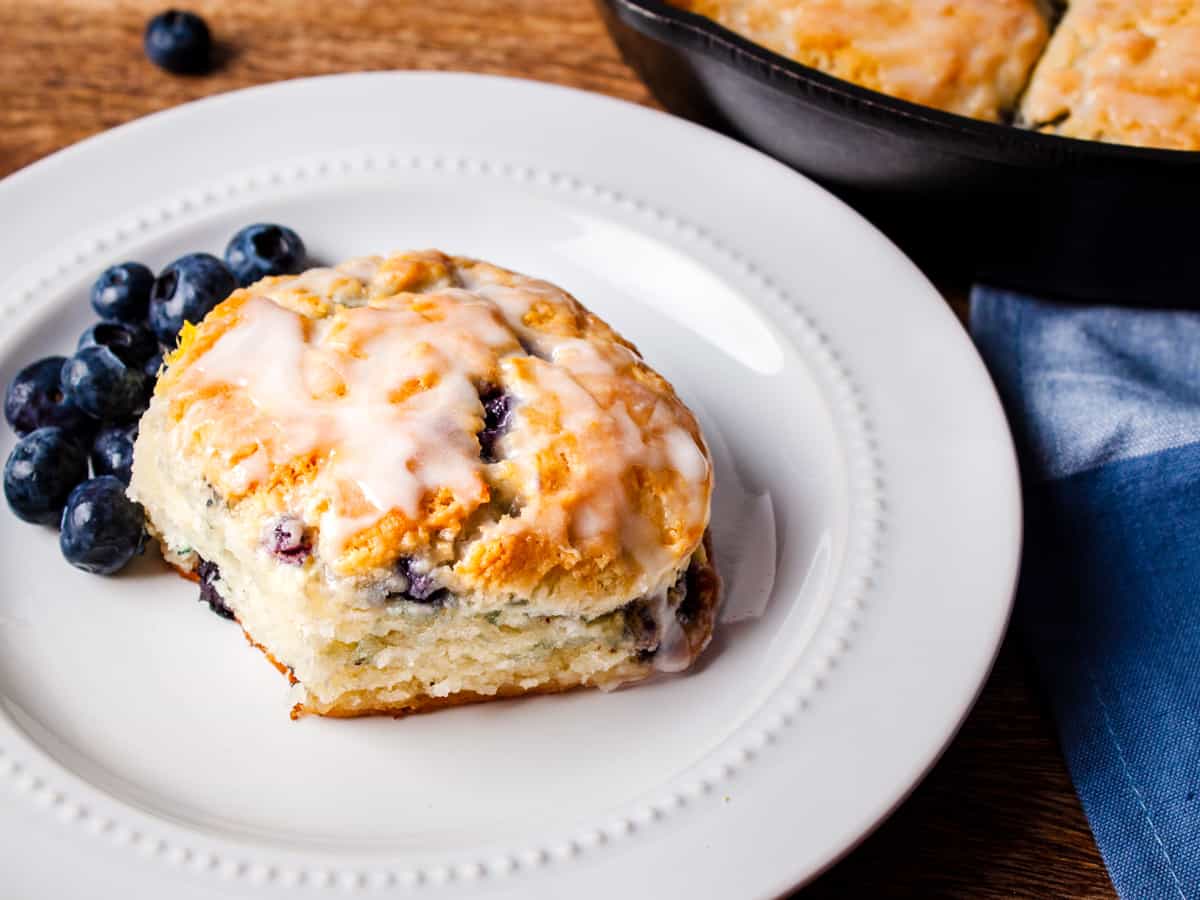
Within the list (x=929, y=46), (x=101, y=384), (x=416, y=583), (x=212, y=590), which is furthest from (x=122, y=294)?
(x=929, y=46)

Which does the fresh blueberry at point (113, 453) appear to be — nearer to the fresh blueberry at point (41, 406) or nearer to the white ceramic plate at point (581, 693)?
the fresh blueberry at point (41, 406)

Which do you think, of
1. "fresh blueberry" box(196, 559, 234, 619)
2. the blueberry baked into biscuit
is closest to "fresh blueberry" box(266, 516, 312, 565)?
the blueberry baked into biscuit

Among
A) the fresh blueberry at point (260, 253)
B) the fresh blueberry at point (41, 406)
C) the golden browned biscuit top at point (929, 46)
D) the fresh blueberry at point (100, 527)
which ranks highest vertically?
the golden browned biscuit top at point (929, 46)

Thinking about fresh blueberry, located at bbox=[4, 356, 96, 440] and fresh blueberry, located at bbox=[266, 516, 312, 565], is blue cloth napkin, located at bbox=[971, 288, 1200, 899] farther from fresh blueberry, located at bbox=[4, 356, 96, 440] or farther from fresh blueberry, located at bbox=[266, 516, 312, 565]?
fresh blueberry, located at bbox=[4, 356, 96, 440]

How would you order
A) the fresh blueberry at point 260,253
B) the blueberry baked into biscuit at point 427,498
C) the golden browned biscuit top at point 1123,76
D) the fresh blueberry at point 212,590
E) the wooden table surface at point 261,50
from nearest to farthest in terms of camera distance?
the blueberry baked into biscuit at point 427,498, the fresh blueberry at point 212,590, the fresh blueberry at point 260,253, the golden browned biscuit top at point 1123,76, the wooden table surface at point 261,50

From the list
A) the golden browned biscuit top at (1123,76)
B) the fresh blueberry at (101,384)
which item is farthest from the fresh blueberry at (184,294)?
the golden browned biscuit top at (1123,76)

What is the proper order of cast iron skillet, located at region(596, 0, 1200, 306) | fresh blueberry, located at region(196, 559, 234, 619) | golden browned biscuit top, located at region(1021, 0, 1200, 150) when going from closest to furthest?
fresh blueberry, located at region(196, 559, 234, 619)
cast iron skillet, located at region(596, 0, 1200, 306)
golden browned biscuit top, located at region(1021, 0, 1200, 150)
